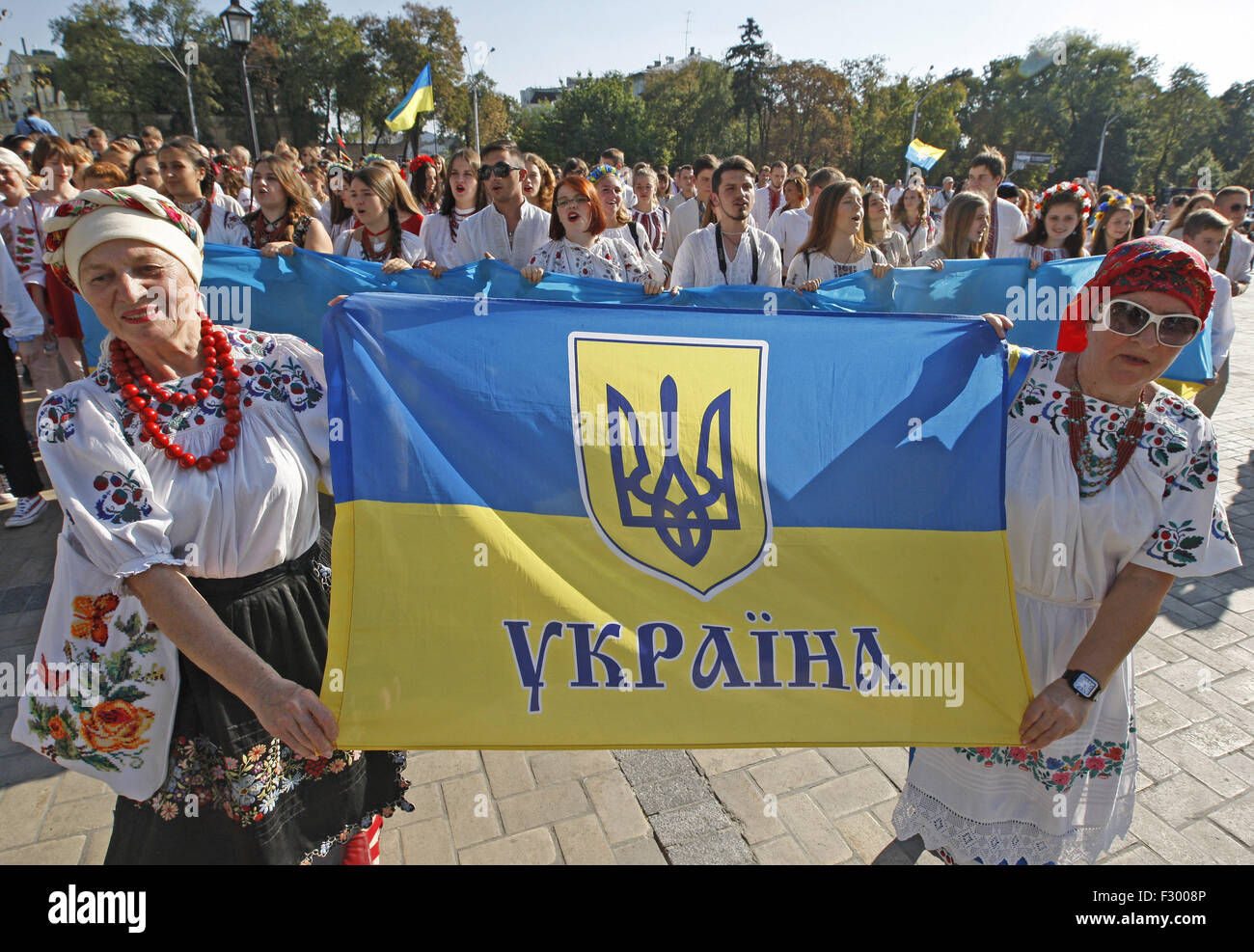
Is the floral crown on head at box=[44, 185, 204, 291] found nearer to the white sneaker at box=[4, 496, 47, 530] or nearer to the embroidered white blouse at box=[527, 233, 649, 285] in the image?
the embroidered white blouse at box=[527, 233, 649, 285]

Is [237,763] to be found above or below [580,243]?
below

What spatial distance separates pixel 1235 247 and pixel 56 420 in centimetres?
831

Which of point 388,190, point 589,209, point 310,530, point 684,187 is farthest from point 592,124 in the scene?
point 310,530

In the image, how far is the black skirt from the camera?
194 cm

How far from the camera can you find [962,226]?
5320mm

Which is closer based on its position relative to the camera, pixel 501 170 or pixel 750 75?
pixel 501 170

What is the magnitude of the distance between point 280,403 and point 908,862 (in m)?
2.66

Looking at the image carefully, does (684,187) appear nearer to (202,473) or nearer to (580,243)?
(580,243)

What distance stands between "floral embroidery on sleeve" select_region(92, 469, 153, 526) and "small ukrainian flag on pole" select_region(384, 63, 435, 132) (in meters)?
11.8

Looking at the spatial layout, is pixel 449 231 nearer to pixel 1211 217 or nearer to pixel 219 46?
pixel 1211 217

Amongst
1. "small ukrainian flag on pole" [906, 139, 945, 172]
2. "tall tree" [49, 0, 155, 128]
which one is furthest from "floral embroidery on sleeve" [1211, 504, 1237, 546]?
"tall tree" [49, 0, 155, 128]

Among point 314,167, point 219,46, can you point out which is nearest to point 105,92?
point 219,46

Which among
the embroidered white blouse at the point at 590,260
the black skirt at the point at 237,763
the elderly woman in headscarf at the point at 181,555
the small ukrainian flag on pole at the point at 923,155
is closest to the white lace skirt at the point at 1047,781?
the elderly woman in headscarf at the point at 181,555

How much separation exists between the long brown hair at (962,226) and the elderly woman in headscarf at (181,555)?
4.88 metres
